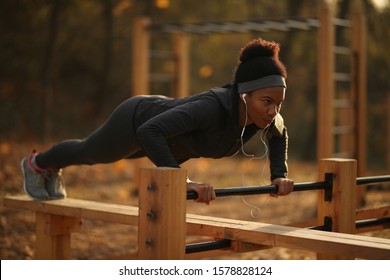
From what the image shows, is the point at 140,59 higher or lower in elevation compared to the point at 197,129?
higher

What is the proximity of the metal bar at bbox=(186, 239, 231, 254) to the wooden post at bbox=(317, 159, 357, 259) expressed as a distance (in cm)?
71

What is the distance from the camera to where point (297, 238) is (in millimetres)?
2826

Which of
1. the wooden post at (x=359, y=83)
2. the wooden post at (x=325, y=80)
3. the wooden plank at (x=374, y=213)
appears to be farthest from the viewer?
the wooden post at (x=359, y=83)

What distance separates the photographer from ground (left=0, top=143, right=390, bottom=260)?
5.77 metres

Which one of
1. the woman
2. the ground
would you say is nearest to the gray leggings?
the woman

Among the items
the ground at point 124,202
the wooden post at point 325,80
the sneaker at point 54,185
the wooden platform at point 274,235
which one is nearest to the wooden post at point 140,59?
the ground at point 124,202

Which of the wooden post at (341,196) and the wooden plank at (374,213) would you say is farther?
the wooden plank at (374,213)

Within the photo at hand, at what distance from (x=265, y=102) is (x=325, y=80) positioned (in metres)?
3.64

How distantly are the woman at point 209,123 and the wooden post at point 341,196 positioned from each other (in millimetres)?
285

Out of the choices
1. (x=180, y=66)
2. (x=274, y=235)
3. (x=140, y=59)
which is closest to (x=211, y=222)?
(x=274, y=235)

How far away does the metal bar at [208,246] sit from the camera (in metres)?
2.89

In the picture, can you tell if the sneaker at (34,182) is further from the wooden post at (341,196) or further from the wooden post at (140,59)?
the wooden post at (140,59)

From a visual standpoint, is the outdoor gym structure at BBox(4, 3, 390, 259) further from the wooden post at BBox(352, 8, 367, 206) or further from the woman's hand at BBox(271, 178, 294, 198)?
the wooden post at BBox(352, 8, 367, 206)

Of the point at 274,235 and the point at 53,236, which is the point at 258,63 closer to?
the point at 274,235
